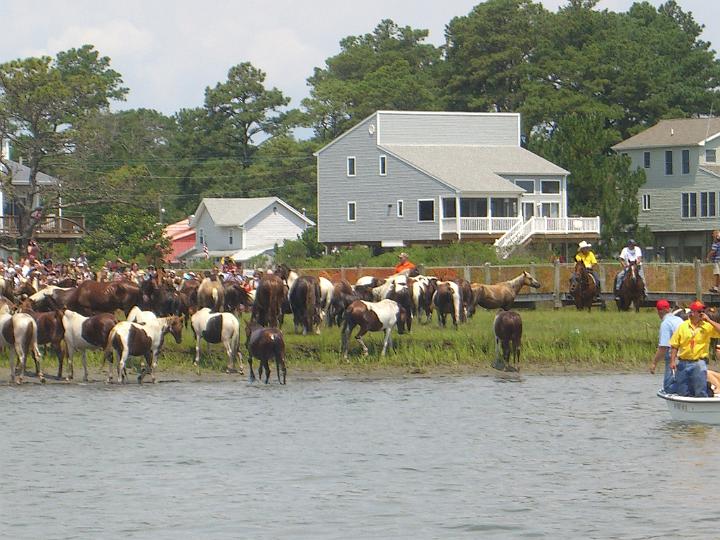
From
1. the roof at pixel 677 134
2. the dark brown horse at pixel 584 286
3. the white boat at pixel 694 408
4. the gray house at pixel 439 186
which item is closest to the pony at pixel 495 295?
the dark brown horse at pixel 584 286

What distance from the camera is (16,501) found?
22.8 meters

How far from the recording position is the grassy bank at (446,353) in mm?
37469

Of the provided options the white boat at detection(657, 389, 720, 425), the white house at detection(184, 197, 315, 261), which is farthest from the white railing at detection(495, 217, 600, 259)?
the white boat at detection(657, 389, 720, 425)

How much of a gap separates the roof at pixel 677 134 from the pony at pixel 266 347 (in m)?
65.8

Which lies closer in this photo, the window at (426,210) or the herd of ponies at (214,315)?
the herd of ponies at (214,315)

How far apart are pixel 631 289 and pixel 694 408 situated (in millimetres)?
19006

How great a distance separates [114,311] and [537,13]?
87.2 m

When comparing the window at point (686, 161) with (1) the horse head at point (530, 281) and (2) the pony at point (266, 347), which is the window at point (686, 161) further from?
(2) the pony at point (266, 347)

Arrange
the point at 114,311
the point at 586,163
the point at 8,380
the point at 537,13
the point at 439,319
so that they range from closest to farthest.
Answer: the point at 8,380 < the point at 114,311 < the point at 439,319 < the point at 586,163 < the point at 537,13

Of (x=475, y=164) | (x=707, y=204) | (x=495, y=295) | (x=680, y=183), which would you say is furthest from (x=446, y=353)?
(x=680, y=183)

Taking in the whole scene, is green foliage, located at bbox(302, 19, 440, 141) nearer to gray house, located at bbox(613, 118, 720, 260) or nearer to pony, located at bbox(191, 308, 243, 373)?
Answer: gray house, located at bbox(613, 118, 720, 260)

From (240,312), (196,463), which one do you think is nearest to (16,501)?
(196,463)

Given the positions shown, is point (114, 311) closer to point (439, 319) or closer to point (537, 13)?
point (439, 319)

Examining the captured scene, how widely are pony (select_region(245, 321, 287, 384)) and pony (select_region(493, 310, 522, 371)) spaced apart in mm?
5290
